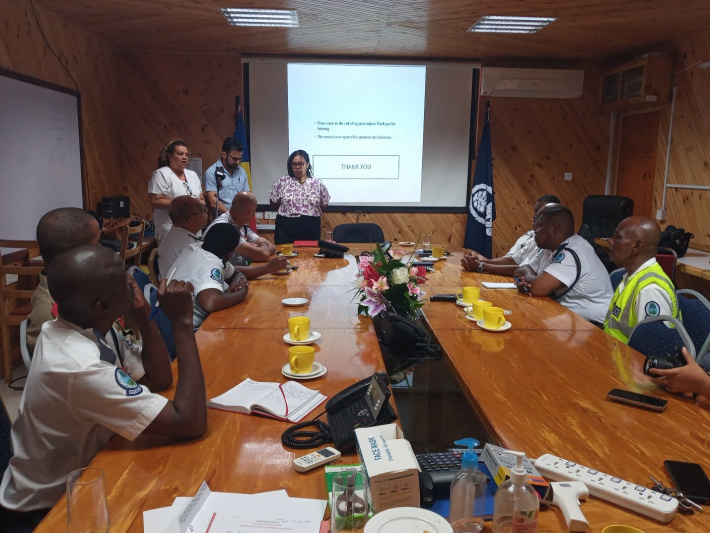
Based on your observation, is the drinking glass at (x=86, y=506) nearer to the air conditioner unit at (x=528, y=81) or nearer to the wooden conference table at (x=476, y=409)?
the wooden conference table at (x=476, y=409)

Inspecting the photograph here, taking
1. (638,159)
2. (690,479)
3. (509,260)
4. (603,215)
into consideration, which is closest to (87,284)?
(690,479)

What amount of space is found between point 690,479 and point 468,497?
0.51 meters

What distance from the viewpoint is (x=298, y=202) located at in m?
5.20

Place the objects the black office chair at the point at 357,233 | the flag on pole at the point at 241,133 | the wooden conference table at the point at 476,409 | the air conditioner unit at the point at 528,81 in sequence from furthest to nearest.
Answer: the air conditioner unit at the point at 528,81, the flag on pole at the point at 241,133, the black office chair at the point at 357,233, the wooden conference table at the point at 476,409

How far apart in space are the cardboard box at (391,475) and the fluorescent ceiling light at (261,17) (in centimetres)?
431

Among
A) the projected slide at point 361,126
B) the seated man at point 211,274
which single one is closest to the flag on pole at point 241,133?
the projected slide at point 361,126

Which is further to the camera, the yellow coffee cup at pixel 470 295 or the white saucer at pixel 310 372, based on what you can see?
the yellow coffee cup at pixel 470 295

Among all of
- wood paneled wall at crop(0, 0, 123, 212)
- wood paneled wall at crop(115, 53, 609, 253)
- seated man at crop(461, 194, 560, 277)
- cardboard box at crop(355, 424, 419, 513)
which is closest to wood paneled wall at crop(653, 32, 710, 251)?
wood paneled wall at crop(115, 53, 609, 253)

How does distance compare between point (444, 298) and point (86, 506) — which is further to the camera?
point (444, 298)

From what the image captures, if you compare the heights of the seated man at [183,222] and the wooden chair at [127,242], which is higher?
the seated man at [183,222]

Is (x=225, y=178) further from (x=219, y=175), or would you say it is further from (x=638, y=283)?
(x=638, y=283)

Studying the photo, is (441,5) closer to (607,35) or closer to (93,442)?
(607,35)

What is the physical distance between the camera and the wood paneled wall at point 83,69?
164 inches

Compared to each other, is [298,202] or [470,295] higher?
[298,202]
